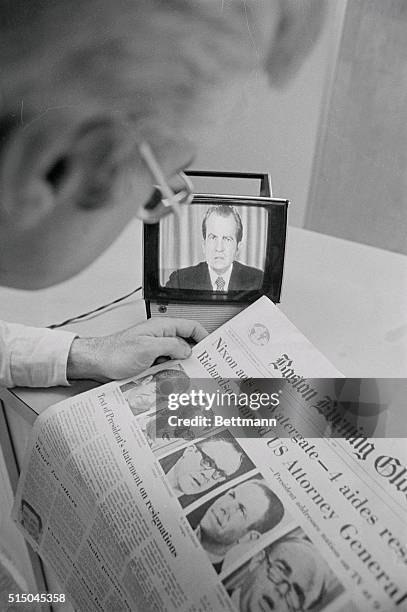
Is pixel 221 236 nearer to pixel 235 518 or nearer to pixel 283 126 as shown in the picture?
pixel 283 126

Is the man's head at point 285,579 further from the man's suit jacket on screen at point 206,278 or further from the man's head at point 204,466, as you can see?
the man's suit jacket on screen at point 206,278

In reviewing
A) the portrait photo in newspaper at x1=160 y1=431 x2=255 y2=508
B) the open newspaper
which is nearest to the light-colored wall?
the open newspaper

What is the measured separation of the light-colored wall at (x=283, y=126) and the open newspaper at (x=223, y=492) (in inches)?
5.3

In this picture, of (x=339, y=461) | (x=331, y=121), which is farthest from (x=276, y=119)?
(x=339, y=461)

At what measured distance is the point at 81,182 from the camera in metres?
0.51

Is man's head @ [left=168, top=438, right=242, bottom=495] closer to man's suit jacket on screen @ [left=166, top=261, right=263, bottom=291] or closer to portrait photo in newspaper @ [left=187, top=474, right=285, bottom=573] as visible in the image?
portrait photo in newspaper @ [left=187, top=474, right=285, bottom=573]

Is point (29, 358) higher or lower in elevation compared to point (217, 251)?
lower

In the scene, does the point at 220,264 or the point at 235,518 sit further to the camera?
the point at 220,264

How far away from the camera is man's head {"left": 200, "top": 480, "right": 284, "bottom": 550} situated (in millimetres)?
481

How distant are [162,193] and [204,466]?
0.24m

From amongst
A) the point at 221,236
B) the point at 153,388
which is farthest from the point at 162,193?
the point at 153,388

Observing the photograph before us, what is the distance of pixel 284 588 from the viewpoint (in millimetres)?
458

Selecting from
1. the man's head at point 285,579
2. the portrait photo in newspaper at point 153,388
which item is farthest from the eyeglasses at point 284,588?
the portrait photo in newspaper at point 153,388

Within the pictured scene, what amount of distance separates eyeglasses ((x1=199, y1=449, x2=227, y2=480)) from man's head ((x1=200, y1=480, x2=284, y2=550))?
0.02m
